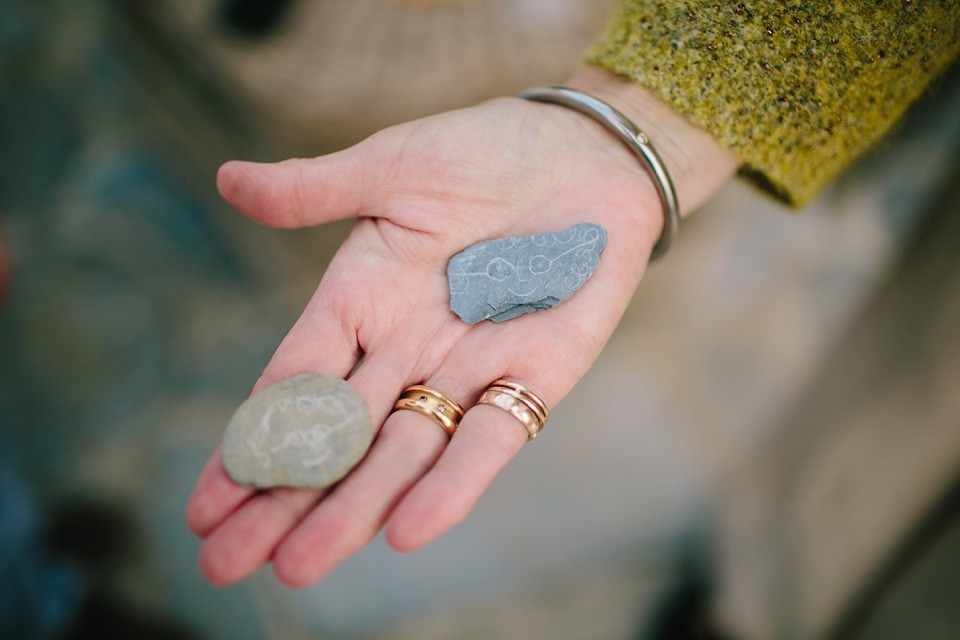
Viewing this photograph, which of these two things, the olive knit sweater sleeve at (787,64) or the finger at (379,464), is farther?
the olive knit sweater sleeve at (787,64)

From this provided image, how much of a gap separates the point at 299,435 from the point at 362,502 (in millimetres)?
201

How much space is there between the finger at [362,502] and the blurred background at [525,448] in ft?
3.93

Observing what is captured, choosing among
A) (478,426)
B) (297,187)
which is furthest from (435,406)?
(297,187)

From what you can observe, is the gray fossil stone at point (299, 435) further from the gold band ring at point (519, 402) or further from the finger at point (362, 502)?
the gold band ring at point (519, 402)

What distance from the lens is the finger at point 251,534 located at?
107cm

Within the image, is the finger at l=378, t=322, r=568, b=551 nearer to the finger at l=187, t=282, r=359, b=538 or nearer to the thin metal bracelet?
the finger at l=187, t=282, r=359, b=538

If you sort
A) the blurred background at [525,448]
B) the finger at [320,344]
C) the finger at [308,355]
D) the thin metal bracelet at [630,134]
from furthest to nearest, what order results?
the blurred background at [525,448], the thin metal bracelet at [630,134], the finger at [320,344], the finger at [308,355]

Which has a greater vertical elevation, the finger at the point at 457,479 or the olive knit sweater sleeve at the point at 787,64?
the olive knit sweater sleeve at the point at 787,64

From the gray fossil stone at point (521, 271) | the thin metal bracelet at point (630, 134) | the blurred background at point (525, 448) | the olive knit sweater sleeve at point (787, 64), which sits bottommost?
the blurred background at point (525, 448)

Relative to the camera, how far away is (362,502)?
1.12 meters

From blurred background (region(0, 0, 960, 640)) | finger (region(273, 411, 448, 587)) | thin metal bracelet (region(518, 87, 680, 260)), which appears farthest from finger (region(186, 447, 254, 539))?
thin metal bracelet (region(518, 87, 680, 260))

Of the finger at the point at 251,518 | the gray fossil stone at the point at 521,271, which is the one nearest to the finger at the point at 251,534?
the finger at the point at 251,518

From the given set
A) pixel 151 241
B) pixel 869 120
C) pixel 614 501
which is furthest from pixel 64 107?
pixel 869 120

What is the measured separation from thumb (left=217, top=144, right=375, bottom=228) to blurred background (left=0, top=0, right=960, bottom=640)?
116cm
